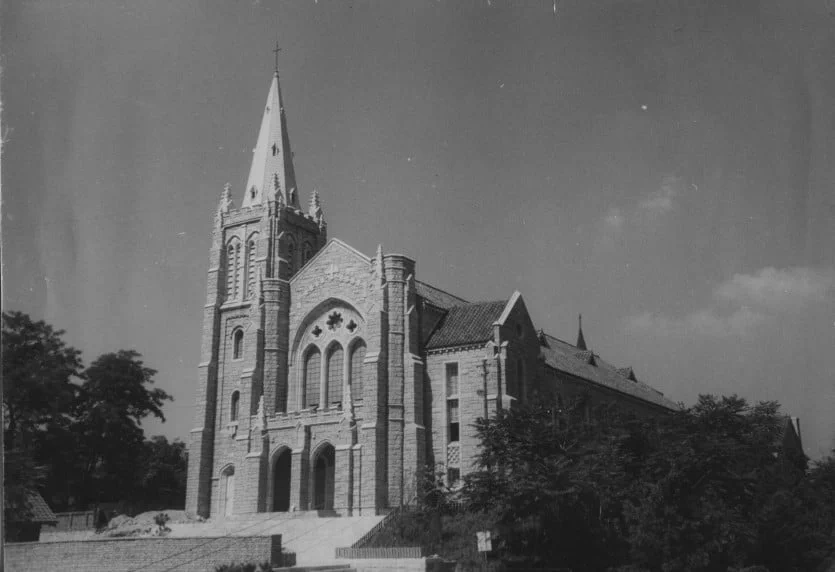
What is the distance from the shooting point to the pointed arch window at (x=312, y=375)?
50219mm

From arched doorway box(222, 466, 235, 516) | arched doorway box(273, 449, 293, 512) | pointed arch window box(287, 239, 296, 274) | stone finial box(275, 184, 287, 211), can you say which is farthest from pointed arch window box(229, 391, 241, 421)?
stone finial box(275, 184, 287, 211)

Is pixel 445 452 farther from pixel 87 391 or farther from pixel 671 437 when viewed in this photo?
pixel 87 391

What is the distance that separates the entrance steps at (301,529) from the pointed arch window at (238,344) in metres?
10.3

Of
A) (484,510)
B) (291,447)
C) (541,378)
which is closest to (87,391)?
(291,447)

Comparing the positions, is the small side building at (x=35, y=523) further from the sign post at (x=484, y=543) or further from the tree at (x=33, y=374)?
the sign post at (x=484, y=543)

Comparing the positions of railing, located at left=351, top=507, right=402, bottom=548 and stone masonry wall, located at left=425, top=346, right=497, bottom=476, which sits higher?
stone masonry wall, located at left=425, top=346, right=497, bottom=476

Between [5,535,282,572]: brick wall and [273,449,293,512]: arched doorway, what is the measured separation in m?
14.9

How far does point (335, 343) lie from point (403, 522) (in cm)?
1346

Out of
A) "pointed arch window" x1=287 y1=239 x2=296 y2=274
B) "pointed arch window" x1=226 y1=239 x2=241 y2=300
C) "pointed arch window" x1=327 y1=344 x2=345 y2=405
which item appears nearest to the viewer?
"pointed arch window" x1=327 y1=344 x2=345 y2=405

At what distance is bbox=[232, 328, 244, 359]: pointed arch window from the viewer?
5462 centimetres

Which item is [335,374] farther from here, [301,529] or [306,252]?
[306,252]

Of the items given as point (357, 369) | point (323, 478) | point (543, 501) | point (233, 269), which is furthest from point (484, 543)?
point (233, 269)

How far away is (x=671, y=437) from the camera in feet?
125

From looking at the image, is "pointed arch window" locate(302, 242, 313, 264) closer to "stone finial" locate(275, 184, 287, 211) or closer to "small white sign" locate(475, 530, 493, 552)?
"stone finial" locate(275, 184, 287, 211)
